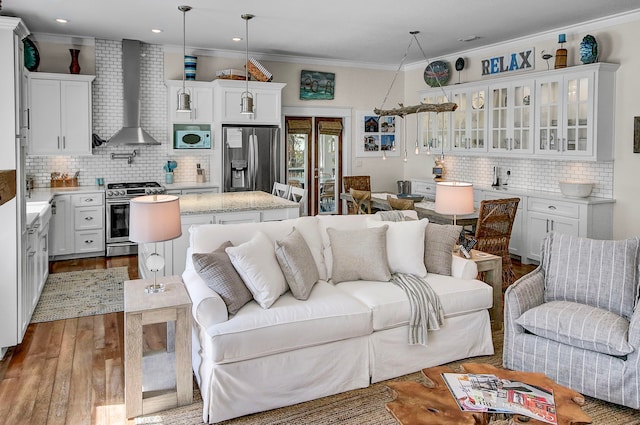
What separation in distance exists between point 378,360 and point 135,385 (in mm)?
1503

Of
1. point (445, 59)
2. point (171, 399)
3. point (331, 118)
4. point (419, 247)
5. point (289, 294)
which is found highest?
point (445, 59)

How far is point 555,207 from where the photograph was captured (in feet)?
21.0

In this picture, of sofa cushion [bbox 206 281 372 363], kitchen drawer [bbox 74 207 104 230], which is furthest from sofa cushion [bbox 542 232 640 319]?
kitchen drawer [bbox 74 207 104 230]

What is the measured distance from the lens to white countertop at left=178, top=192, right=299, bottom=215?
16.9 ft

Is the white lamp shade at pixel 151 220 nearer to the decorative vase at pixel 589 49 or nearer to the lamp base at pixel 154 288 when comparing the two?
the lamp base at pixel 154 288

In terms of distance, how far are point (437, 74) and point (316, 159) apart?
245cm

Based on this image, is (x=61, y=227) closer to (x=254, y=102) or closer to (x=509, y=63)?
(x=254, y=102)

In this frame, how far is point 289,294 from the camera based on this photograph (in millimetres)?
3469

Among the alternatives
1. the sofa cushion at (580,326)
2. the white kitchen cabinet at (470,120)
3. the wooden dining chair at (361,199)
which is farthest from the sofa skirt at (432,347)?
the white kitchen cabinet at (470,120)

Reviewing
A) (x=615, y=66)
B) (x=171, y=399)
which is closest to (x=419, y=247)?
(x=171, y=399)

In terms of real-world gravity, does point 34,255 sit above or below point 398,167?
below

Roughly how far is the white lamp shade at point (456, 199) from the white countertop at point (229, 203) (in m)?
1.69

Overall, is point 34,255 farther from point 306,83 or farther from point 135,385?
point 306,83

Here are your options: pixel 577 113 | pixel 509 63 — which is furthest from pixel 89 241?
pixel 577 113
